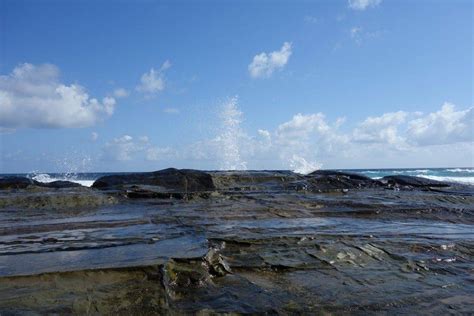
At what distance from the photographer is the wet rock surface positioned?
2559 mm

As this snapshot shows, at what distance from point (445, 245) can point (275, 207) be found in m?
3.90

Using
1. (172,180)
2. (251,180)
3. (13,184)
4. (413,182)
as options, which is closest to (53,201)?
(172,180)

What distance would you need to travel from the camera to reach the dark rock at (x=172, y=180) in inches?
542

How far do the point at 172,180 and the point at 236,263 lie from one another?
10.8 metres

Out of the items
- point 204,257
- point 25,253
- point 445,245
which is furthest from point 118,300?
point 445,245

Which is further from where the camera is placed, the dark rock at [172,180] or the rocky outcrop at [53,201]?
the dark rock at [172,180]

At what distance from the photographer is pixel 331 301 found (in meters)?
2.65

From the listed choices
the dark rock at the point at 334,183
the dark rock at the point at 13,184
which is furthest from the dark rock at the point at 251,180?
the dark rock at the point at 13,184

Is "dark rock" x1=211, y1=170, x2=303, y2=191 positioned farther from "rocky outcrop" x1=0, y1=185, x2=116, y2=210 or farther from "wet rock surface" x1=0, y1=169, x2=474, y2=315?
"wet rock surface" x1=0, y1=169, x2=474, y2=315

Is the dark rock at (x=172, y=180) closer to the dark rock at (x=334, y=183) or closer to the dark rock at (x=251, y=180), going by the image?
the dark rock at (x=251, y=180)

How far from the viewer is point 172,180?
14.0 m

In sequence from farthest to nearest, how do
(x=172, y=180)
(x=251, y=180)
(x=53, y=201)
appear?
(x=251, y=180), (x=172, y=180), (x=53, y=201)

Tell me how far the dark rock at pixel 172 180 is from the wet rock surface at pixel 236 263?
6440 millimetres

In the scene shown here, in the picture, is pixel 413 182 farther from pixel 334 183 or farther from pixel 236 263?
pixel 236 263
